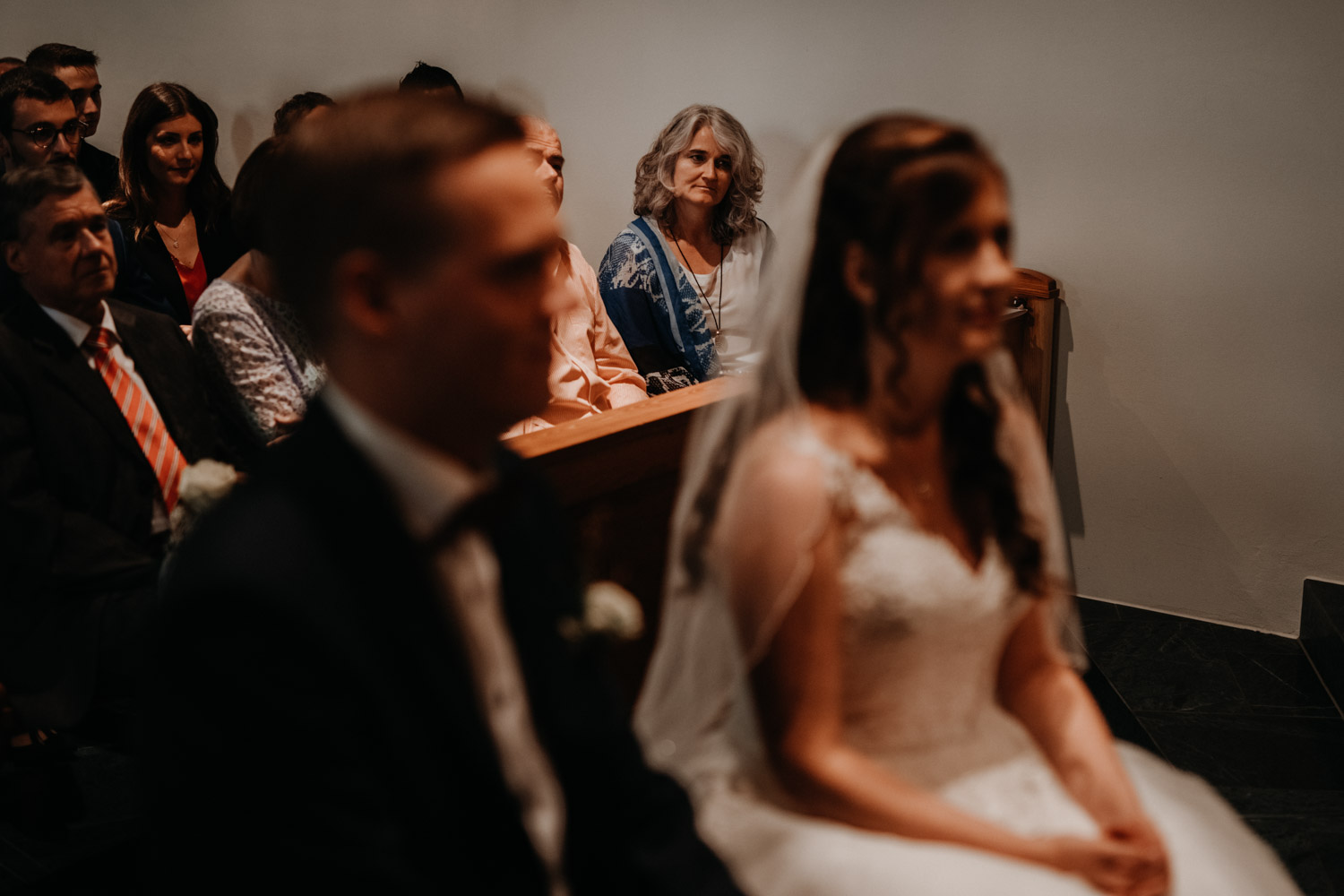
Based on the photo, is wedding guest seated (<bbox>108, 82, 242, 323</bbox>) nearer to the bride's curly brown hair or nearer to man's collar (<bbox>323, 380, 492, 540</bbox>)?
the bride's curly brown hair

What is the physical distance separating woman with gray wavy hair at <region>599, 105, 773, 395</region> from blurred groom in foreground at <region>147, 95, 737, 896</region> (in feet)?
9.25

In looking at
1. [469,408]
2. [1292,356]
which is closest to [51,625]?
[469,408]

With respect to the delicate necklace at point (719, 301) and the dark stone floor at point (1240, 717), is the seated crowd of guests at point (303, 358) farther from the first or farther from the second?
the dark stone floor at point (1240, 717)

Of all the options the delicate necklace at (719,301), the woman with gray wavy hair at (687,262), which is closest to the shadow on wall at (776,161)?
the woman with gray wavy hair at (687,262)

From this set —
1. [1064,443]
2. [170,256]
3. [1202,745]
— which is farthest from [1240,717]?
[170,256]

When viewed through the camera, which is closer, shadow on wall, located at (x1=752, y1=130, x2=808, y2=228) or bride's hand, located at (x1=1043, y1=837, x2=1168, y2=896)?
bride's hand, located at (x1=1043, y1=837, x2=1168, y2=896)

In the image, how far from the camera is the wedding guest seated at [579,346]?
3289mm

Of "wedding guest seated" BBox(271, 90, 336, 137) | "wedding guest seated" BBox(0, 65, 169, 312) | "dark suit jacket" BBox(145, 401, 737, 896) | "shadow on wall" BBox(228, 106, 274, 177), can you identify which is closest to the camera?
"dark suit jacket" BBox(145, 401, 737, 896)

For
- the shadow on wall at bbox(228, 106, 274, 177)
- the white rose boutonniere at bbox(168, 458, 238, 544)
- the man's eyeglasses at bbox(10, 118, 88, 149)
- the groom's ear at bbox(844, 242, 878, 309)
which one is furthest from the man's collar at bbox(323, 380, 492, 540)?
the shadow on wall at bbox(228, 106, 274, 177)

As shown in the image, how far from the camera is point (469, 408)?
0.87 metres

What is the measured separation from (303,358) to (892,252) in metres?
1.96

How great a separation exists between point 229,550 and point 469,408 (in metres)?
0.21

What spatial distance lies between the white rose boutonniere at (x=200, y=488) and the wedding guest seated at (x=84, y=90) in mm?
2410

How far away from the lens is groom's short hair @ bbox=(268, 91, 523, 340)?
2.69 feet
